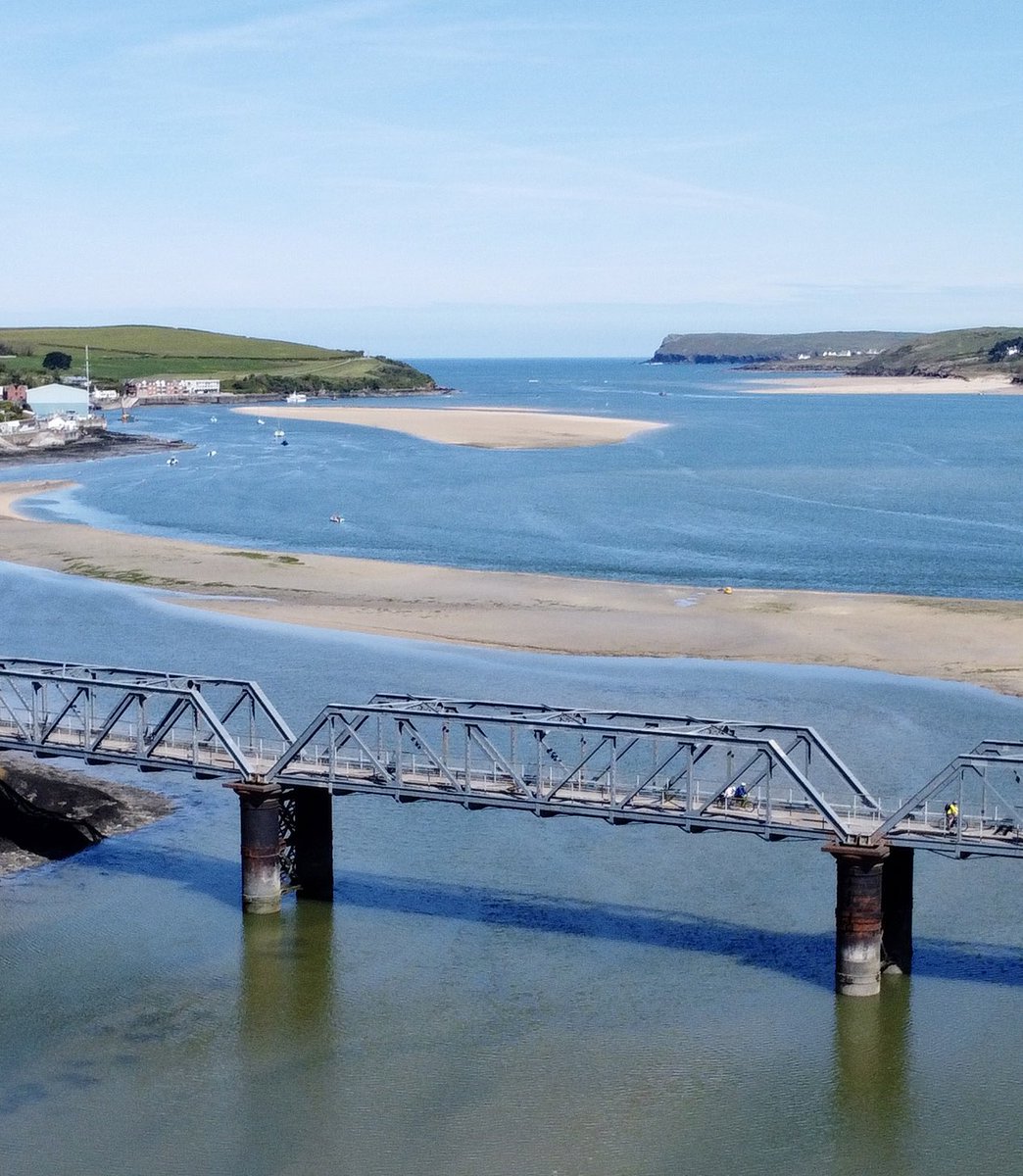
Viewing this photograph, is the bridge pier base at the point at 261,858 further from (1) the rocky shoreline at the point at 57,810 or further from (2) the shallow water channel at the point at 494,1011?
(1) the rocky shoreline at the point at 57,810

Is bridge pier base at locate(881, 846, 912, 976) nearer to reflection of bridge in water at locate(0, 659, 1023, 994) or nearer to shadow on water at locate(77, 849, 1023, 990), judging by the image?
reflection of bridge in water at locate(0, 659, 1023, 994)

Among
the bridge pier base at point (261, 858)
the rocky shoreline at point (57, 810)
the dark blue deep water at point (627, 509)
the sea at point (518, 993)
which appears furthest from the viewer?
the dark blue deep water at point (627, 509)

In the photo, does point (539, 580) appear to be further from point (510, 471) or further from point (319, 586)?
point (510, 471)

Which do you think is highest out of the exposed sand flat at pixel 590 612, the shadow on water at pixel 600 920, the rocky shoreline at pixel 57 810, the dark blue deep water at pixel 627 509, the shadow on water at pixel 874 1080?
the dark blue deep water at pixel 627 509

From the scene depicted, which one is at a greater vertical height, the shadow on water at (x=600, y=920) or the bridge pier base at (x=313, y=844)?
the bridge pier base at (x=313, y=844)

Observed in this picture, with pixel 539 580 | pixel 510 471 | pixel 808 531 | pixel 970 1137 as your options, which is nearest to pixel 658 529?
pixel 808 531

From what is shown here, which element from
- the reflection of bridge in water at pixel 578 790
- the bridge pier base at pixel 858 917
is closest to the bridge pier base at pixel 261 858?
the reflection of bridge in water at pixel 578 790

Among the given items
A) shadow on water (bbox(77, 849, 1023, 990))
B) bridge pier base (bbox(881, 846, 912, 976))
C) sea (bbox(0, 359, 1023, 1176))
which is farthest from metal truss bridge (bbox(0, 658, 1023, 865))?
shadow on water (bbox(77, 849, 1023, 990))
